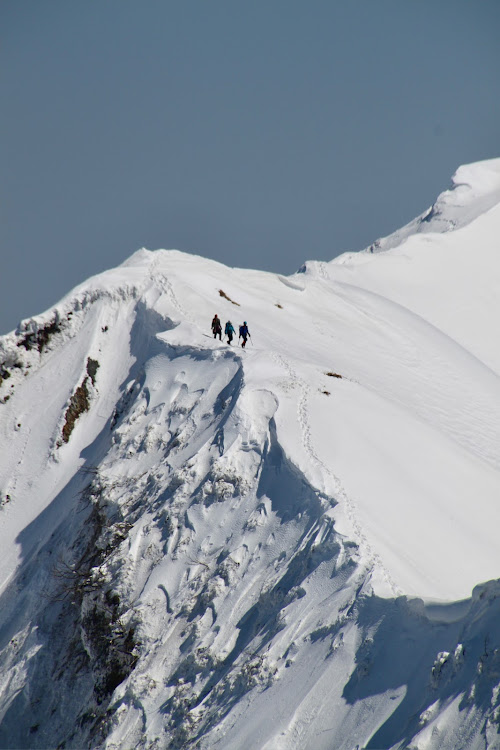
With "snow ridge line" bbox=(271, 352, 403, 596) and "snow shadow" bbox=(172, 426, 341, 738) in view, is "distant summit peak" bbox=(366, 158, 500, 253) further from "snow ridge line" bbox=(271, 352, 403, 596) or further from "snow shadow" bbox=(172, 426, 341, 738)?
"snow shadow" bbox=(172, 426, 341, 738)

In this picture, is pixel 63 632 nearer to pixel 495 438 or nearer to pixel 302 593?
pixel 302 593

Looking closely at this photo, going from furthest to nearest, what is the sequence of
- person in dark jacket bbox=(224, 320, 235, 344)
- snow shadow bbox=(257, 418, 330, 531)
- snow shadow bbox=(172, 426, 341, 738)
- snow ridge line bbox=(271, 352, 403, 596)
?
person in dark jacket bbox=(224, 320, 235, 344) < snow shadow bbox=(257, 418, 330, 531) < snow ridge line bbox=(271, 352, 403, 596) < snow shadow bbox=(172, 426, 341, 738)

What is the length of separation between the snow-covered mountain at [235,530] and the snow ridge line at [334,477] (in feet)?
0.28

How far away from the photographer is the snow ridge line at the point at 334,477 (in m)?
17.2

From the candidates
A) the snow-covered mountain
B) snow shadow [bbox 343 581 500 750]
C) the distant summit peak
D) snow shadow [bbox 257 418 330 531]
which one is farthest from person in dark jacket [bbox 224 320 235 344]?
the distant summit peak

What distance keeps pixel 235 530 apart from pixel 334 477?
2.88 metres

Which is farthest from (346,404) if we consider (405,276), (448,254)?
(448,254)

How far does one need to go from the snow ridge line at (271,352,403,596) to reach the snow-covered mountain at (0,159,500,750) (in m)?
0.09

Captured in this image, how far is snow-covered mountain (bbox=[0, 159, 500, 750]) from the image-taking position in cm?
1541

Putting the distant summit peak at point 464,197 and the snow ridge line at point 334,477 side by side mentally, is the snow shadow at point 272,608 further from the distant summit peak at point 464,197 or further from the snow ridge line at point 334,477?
the distant summit peak at point 464,197

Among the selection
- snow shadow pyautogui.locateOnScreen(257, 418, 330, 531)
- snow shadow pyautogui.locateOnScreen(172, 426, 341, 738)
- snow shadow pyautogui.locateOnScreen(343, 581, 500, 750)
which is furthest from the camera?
snow shadow pyautogui.locateOnScreen(257, 418, 330, 531)

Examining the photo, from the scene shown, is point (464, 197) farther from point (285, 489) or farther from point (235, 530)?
point (235, 530)

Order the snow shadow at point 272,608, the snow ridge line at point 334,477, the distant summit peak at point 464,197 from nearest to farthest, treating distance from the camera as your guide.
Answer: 1. the snow shadow at point 272,608
2. the snow ridge line at point 334,477
3. the distant summit peak at point 464,197

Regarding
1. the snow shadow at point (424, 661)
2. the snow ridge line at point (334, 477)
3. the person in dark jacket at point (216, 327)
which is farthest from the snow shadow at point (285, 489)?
the person in dark jacket at point (216, 327)
